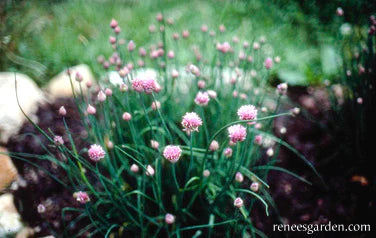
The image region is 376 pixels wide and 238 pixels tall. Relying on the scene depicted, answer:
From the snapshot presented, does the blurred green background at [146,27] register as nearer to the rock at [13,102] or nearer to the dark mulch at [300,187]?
the rock at [13,102]

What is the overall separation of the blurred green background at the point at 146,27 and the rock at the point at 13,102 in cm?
37

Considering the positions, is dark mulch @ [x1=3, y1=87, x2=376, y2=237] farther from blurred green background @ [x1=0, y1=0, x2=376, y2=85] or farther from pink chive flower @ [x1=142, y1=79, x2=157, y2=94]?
pink chive flower @ [x1=142, y1=79, x2=157, y2=94]

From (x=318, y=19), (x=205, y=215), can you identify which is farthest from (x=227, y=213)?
(x=318, y=19)

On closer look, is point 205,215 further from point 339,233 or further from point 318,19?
point 318,19

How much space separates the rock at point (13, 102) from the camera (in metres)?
1.85

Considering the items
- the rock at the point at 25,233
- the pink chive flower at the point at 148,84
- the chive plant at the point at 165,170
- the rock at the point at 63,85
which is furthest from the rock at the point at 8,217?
the pink chive flower at the point at 148,84

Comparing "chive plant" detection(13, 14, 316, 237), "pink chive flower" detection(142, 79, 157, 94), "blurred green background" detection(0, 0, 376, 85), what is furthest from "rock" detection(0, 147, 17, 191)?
"pink chive flower" detection(142, 79, 157, 94)

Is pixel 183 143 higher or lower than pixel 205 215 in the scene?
higher

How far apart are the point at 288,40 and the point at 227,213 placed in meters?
2.42

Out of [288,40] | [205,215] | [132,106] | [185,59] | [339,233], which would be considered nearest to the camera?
[205,215]

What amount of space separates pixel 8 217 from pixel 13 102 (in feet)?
2.38

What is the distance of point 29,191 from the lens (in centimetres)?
171

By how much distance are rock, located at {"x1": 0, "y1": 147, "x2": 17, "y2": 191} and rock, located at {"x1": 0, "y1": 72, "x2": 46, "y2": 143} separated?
0.18 metres

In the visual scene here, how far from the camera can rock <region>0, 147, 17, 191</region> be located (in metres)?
1.67
